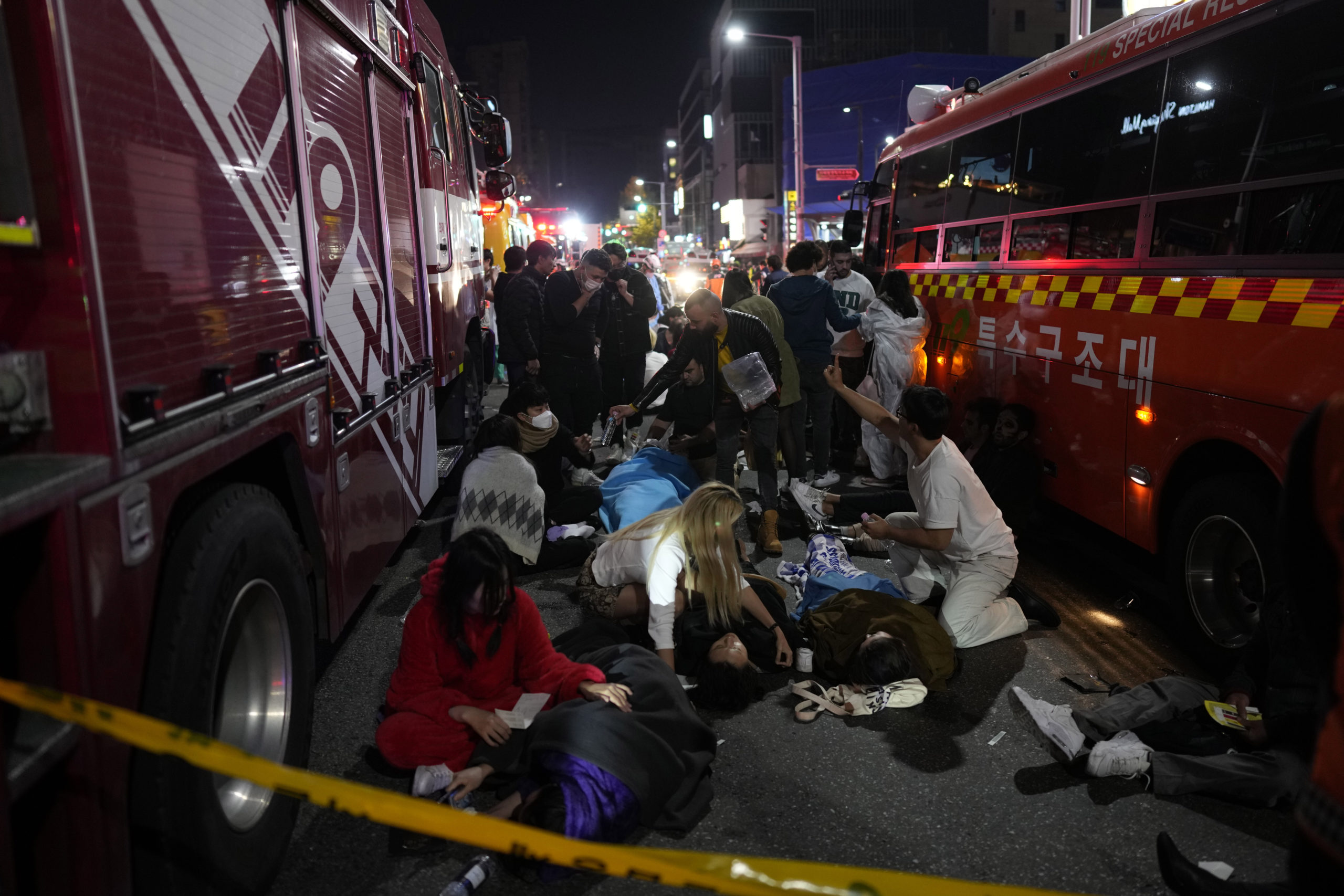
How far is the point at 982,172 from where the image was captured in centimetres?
701

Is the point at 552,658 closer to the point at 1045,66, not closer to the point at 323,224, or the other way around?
the point at 323,224

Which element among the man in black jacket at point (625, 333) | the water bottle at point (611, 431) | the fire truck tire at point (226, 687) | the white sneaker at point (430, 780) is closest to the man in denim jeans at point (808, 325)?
the water bottle at point (611, 431)

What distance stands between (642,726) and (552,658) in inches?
20.6

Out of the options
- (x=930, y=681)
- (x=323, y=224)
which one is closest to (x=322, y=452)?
(x=323, y=224)

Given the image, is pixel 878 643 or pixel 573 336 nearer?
pixel 878 643

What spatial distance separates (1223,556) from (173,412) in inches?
176

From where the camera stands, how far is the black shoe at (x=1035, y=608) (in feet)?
16.9

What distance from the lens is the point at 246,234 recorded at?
9.40 ft

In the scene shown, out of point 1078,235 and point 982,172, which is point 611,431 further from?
point 1078,235

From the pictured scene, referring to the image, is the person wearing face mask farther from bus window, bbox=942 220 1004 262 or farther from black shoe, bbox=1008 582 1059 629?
black shoe, bbox=1008 582 1059 629

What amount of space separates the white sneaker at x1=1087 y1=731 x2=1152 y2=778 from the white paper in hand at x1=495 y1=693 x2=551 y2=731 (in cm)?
209

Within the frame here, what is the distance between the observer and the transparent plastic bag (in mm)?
6509

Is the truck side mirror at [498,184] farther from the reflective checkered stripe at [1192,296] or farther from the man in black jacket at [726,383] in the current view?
the reflective checkered stripe at [1192,296]

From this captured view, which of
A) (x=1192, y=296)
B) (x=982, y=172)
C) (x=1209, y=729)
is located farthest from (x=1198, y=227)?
(x=982, y=172)
